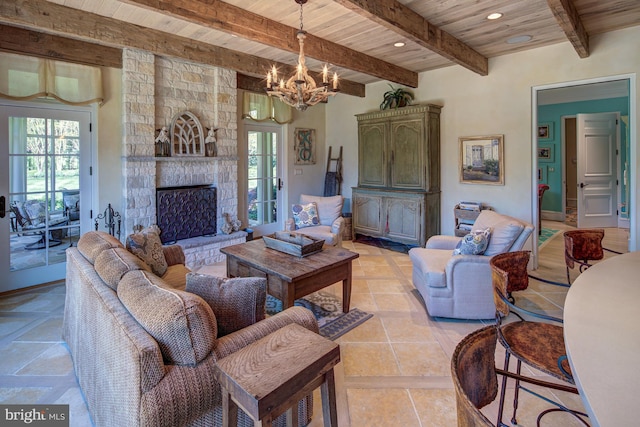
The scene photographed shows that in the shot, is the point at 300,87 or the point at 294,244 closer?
the point at 300,87

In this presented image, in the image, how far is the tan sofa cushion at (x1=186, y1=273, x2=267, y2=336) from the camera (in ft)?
5.96

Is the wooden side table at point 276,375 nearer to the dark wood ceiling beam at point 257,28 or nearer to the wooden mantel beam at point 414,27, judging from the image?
the wooden mantel beam at point 414,27

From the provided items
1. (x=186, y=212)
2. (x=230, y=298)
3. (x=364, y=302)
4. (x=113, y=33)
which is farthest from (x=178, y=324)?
(x=186, y=212)

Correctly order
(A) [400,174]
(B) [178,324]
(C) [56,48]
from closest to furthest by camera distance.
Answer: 1. (B) [178,324]
2. (C) [56,48]
3. (A) [400,174]

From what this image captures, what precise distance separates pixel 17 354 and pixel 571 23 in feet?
17.4

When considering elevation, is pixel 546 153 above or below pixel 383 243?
above

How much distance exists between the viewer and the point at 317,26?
379 cm

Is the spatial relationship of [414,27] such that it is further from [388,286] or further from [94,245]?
[94,245]

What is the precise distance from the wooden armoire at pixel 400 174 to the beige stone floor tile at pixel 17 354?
450 centimetres

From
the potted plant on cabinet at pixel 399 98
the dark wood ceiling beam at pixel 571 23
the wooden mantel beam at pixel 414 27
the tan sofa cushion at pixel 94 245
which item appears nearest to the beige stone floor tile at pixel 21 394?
the tan sofa cushion at pixel 94 245

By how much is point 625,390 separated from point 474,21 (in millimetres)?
3898

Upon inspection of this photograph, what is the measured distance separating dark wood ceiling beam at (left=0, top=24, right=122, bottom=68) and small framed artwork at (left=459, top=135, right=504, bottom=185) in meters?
4.80

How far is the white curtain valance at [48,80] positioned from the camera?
3729 millimetres

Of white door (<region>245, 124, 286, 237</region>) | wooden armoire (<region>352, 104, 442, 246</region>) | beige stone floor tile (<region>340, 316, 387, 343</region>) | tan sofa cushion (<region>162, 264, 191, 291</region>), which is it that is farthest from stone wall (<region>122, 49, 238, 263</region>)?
beige stone floor tile (<region>340, 316, 387, 343</region>)
